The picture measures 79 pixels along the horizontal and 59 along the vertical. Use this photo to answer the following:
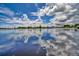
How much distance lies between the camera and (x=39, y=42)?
1.75 meters

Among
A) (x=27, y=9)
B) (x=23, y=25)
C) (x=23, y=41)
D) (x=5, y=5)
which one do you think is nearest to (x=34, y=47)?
(x=23, y=41)

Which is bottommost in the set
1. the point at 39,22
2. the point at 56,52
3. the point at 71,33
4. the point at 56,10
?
the point at 56,52

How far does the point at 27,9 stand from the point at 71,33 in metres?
0.49

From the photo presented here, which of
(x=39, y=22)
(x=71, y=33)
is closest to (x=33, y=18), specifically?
(x=39, y=22)

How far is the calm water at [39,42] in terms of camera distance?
1705 mm

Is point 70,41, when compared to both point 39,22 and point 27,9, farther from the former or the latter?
point 27,9

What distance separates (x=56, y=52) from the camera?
1.70 meters

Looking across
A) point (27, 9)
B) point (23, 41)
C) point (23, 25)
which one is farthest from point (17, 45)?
point (27, 9)

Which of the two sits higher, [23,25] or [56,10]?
[56,10]

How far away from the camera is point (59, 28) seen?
70.4 inches

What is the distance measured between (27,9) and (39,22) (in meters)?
0.17

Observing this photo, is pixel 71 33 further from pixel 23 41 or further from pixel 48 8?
pixel 23 41

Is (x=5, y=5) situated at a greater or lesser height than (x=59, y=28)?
greater

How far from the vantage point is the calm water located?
1705mm
